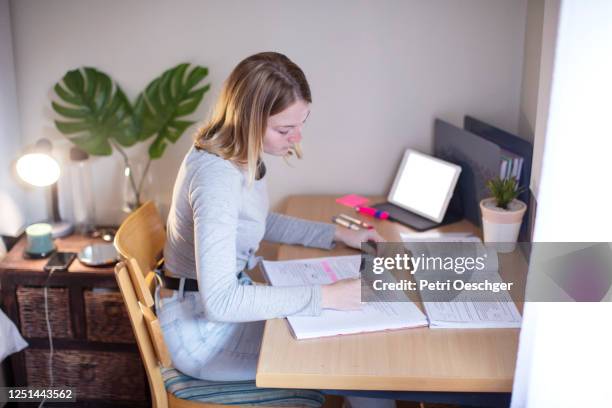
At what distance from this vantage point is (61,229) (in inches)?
93.8

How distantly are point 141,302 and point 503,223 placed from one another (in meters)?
0.92

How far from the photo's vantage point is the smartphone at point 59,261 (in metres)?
2.15

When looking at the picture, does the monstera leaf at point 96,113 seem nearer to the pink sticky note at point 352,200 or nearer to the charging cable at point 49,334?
the charging cable at point 49,334

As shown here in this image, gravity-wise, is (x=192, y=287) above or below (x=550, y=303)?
below

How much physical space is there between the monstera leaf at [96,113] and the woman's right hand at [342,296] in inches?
41.3

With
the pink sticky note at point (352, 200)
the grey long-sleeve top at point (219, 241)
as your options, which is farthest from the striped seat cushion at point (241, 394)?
the pink sticky note at point (352, 200)

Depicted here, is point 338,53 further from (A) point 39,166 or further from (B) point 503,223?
(A) point 39,166

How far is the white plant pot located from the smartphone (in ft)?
4.05

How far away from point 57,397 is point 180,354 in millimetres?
881

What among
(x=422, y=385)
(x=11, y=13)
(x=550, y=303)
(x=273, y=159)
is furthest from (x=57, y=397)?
(x=550, y=303)

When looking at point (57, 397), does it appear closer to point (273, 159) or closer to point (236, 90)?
point (273, 159)

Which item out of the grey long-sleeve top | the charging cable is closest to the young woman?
the grey long-sleeve top

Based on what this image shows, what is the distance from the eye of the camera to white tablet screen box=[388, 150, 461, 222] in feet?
7.04

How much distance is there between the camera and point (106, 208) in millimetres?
2529
